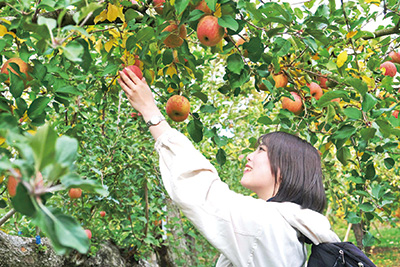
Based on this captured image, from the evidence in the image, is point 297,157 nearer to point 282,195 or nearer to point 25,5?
point 282,195

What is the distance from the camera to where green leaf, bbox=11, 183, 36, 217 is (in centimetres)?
46

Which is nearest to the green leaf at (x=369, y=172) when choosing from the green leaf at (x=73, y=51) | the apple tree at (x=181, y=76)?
the apple tree at (x=181, y=76)

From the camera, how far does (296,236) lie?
1237 mm

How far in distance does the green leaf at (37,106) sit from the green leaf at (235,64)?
555mm

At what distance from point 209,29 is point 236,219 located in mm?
556

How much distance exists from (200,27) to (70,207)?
1.98 meters

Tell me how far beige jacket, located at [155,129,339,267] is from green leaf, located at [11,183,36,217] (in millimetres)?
739

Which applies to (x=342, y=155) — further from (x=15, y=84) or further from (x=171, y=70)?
(x=15, y=84)

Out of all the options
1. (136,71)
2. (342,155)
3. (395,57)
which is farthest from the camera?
(395,57)

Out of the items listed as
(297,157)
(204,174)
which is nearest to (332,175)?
(297,157)

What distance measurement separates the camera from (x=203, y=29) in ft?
4.04

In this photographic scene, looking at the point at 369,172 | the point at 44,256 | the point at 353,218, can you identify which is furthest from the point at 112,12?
the point at 44,256

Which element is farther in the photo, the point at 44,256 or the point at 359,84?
the point at 44,256

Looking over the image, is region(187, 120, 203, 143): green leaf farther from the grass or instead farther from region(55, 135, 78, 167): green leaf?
the grass
